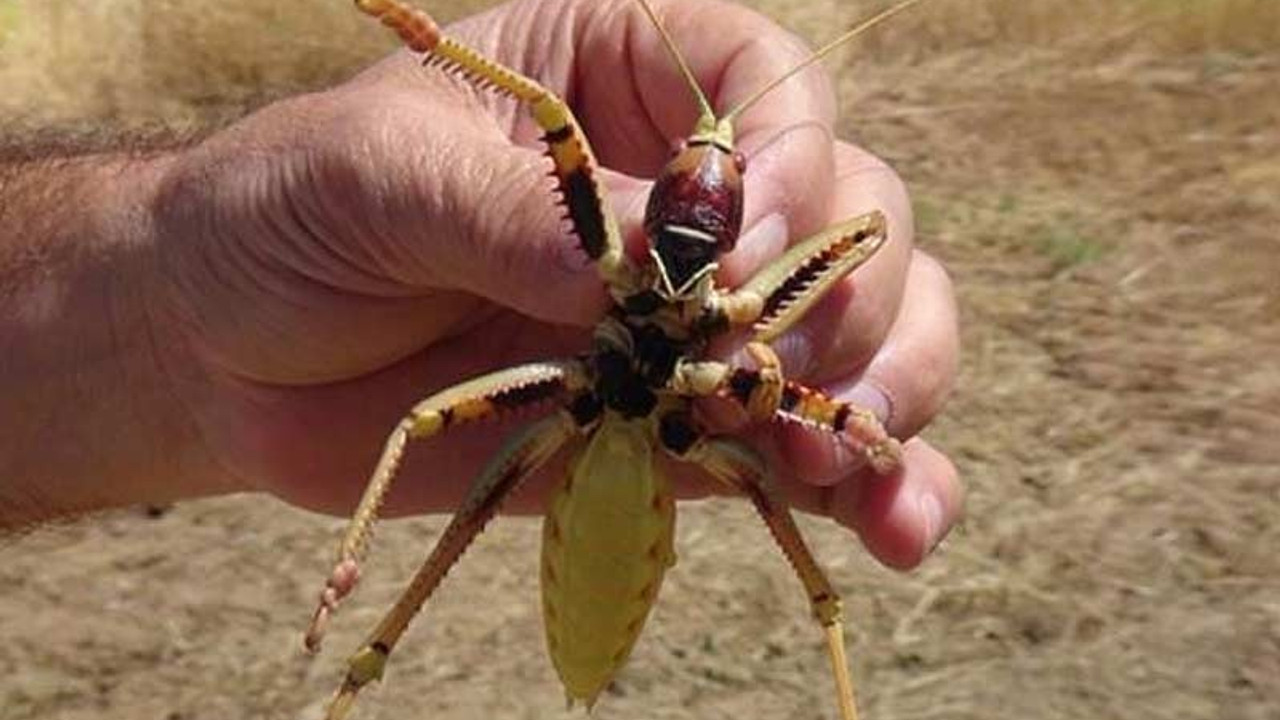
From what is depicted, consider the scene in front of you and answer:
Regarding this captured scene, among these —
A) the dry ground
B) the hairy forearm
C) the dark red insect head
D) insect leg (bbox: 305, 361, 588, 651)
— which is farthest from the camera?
the dry ground

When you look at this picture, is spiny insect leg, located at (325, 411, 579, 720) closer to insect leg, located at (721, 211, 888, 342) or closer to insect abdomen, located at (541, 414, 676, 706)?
insect abdomen, located at (541, 414, 676, 706)

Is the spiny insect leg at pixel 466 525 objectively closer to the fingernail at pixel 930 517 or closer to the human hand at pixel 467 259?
the human hand at pixel 467 259

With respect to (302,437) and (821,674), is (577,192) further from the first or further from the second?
(821,674)

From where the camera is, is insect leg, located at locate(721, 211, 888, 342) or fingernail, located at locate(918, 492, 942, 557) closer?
insect leg, located at locate(721, 211, 888, 342)

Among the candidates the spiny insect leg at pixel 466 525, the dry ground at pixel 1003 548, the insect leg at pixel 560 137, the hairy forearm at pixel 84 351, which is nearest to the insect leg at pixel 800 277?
the insect leg at pixel 560 137

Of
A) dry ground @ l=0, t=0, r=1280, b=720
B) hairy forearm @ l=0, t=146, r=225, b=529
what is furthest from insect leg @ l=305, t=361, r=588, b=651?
dry ground @ l=0, t=0, r=1280, b=720

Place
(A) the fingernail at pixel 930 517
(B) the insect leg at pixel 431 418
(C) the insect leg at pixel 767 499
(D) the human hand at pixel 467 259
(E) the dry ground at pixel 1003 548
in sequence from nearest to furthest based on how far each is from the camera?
(B) the insect leg at pixel 431 418
(C) the insect leg at pixel 767 499
(D) the human hand at pixel 467 259
(A) the fingernail at pixel 930 517
(E) the dry ground at pixel 1003 548

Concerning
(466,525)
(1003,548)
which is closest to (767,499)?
(466,525)
